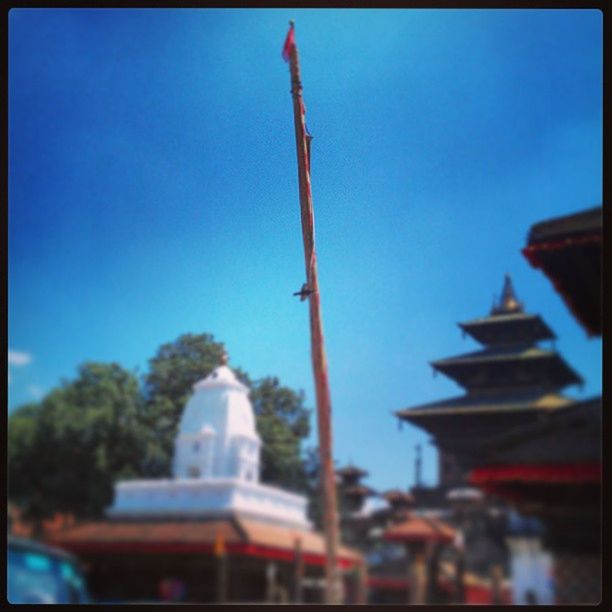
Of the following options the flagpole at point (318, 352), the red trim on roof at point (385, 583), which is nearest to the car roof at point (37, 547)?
the flagpole at point (318, 352)

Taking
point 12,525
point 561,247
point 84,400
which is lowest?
point 12,525

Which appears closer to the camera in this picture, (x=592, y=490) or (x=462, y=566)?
(x=462, y=566)

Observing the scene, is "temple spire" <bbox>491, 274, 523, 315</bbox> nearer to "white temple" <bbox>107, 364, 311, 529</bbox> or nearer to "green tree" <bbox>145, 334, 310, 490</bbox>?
"green tree" <bbox>145, 334, 310, 490</bbox>

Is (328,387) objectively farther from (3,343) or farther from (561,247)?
(3,343)

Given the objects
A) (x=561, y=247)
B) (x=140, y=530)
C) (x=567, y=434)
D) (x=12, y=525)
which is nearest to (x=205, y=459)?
(x=140, y=530)

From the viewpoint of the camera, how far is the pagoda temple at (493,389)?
3.22 m

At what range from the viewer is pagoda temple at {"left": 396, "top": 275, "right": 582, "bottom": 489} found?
127 inches

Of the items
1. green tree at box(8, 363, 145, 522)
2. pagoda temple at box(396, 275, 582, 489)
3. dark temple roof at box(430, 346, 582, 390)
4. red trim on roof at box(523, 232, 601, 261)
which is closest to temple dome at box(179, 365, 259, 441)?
green tree at box(8, 363, 145, 522)

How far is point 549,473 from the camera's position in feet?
10.2

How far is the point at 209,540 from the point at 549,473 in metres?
1.41

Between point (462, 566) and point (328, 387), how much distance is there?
0.90 meters

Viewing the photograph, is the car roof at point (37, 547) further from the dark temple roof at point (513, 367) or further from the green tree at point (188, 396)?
the dark temple roof at point (513, 367)

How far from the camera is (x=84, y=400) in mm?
3188

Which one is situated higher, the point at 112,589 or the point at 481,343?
the point at 481,343
